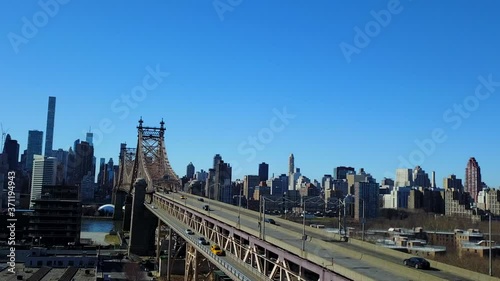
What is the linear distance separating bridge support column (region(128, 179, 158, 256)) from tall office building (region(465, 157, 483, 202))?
53.1 metres

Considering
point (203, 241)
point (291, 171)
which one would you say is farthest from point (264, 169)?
point (203, 241)

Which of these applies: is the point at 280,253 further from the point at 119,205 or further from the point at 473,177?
the point at 119,205

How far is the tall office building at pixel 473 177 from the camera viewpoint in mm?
77500

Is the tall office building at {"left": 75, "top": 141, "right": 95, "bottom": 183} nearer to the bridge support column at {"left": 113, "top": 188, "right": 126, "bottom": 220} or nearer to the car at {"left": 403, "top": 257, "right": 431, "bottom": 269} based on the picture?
the bridge support column at {"left": 113, "top": 188, "right": 126, "bottom": 220}

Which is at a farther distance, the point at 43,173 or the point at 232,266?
the point at 43,173

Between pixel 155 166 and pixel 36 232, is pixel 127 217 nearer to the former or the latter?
pixel 155 166

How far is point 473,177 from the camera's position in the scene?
8094 centimetres

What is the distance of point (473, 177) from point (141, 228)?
57.8m

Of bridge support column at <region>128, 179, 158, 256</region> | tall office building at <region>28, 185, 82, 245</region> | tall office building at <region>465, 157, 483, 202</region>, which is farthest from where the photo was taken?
tall office building at <region>465, 157, 483, 202</region>

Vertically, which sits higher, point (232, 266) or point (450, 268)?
point (450, 268)

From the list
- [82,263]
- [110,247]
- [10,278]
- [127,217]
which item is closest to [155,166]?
[127,217]

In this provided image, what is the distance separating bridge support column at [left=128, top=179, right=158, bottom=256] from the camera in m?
51.7

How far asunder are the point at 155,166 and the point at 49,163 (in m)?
38.2

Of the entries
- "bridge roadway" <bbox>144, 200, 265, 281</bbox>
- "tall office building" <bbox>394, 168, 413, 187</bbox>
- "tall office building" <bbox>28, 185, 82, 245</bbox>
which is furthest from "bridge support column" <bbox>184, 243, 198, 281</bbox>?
"tall office building" <bbox>394, 168, 413, 187</bbox>
